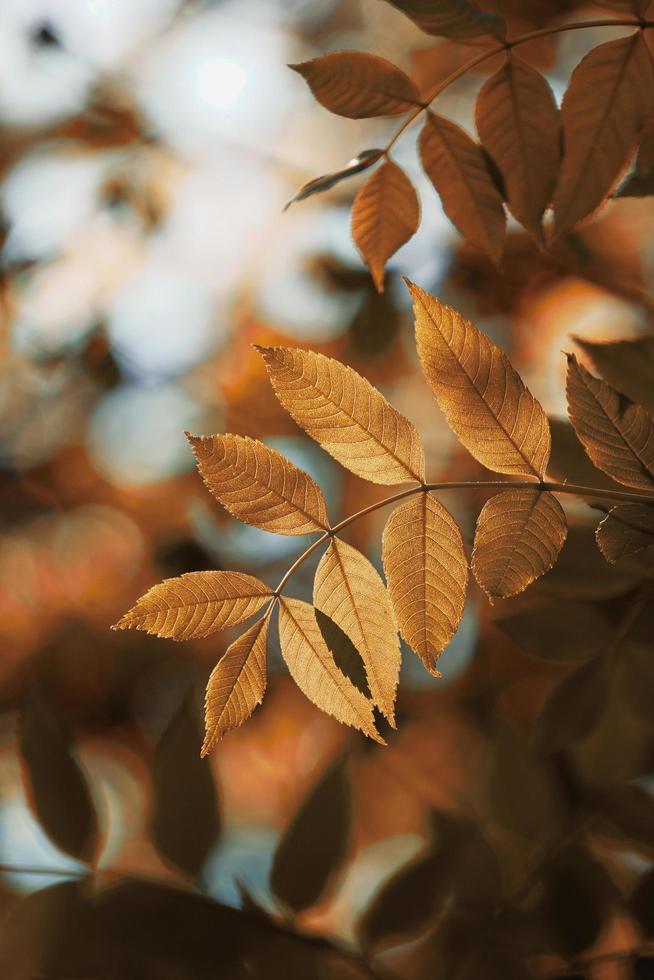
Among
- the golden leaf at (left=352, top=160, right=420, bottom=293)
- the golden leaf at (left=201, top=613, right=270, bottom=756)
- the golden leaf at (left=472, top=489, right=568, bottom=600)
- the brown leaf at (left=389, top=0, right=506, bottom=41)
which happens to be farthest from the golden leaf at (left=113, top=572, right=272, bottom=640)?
the brown leaf at (left=389, top=0, right=506, bottom=41)

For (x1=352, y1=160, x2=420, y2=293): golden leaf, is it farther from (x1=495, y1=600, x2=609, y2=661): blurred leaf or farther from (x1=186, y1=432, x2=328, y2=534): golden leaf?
(x1=495, y1=600, x2=609, y2=661): blurred leaf

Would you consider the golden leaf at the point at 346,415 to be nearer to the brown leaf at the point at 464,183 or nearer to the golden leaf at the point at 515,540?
the golden leaf at the point at 515,540

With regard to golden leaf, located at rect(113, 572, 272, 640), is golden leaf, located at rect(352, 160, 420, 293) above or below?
above

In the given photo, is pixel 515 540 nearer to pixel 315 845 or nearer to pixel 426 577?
pixel 426 577

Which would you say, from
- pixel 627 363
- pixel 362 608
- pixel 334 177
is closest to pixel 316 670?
pixel 362 608

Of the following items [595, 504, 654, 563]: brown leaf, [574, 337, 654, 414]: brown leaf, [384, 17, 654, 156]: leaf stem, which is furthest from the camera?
[574, 337, 654, 414]: brown leaf
